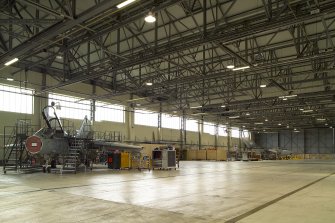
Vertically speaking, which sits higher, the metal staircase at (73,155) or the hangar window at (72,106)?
the hangar window at (72,106)

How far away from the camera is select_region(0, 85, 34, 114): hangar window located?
28.4 meters

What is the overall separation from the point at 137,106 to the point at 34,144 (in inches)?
883

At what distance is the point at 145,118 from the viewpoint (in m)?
45.1

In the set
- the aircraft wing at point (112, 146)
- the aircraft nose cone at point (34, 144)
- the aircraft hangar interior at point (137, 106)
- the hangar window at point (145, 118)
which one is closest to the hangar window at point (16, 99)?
the aircraft hangar interior at point (137, 106)

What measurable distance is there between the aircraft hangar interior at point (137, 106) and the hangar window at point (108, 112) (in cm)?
15

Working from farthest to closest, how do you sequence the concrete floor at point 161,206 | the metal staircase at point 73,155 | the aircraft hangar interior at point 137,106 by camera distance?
1. the metal staircase at point 73,155
2. the aircraft hangar interior at point 137,106
3. the concrete floor at point 161,206

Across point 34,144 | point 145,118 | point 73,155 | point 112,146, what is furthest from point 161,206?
point 145,118

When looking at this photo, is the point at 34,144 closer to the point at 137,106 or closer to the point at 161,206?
the point at 161,206

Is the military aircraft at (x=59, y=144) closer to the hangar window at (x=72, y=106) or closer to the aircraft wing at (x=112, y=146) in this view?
the aircraft wing at (x=112, y=146)

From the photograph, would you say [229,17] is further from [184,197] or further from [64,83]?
[64,83]

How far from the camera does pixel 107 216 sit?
7.00 metres

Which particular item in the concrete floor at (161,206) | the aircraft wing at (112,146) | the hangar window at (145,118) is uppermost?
the hangar window at (145,118)

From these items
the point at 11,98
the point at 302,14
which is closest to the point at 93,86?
the point at 11,98

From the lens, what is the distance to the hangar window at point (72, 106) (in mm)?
33069
